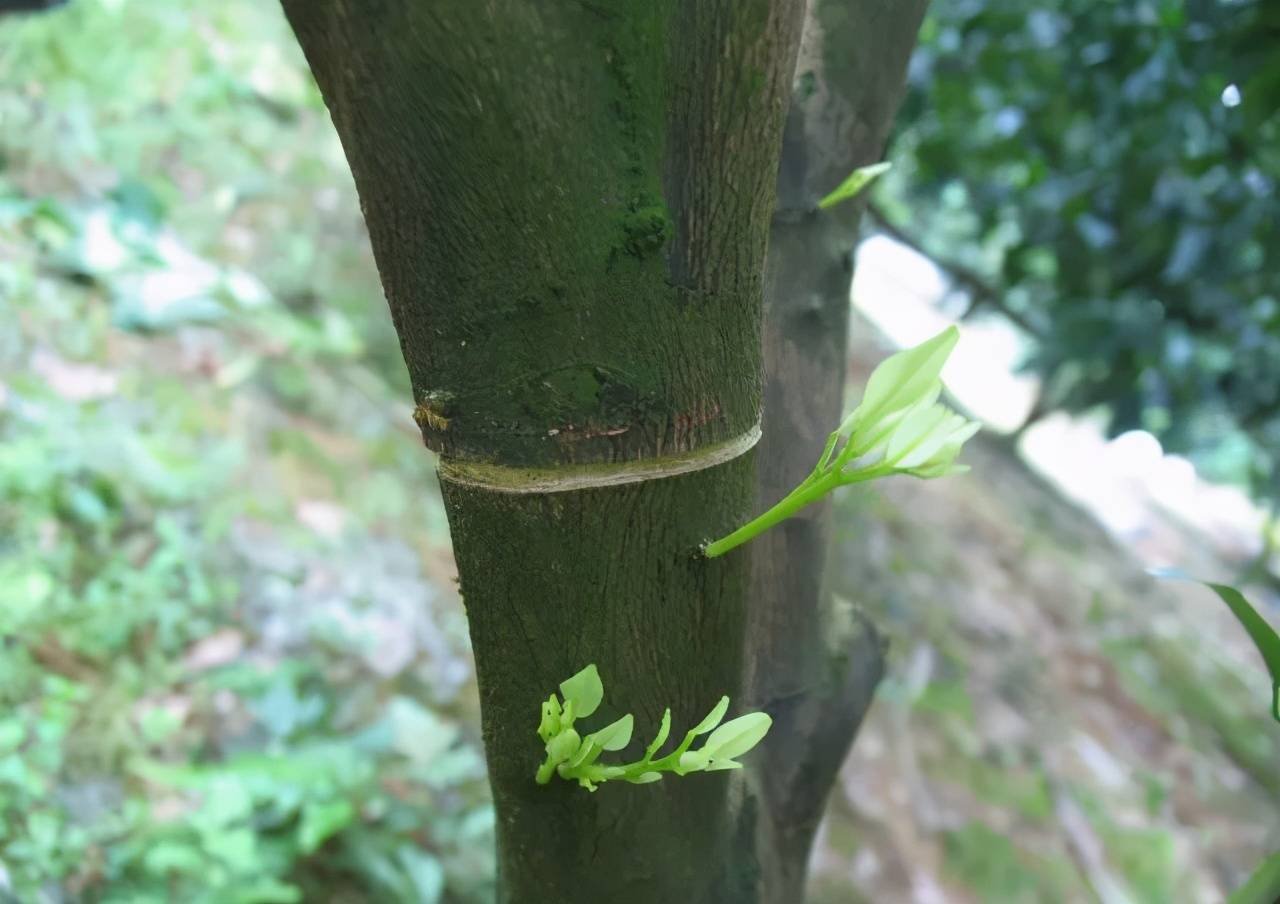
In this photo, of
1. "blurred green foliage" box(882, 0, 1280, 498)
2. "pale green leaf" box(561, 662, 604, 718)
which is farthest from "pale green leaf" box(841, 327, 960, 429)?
"blurred green foliage" box(882, 0, 1280, 498)

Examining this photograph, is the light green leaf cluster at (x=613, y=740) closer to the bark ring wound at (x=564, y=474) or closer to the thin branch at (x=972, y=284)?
the bark ring wound at (x=564, y=474)

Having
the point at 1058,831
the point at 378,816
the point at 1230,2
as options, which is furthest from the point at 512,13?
the point at 1058,831

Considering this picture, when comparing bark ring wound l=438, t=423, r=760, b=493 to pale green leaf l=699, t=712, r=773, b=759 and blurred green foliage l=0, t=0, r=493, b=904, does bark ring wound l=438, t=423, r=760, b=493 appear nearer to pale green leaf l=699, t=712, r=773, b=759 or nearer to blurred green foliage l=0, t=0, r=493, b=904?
pale green leaf l=699, t=712, r=773, b=759

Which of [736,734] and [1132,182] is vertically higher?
[1132,182]

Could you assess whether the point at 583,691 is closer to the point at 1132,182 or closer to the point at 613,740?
the point at 613,740

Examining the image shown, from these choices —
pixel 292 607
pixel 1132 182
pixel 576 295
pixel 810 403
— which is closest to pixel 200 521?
pixel 292 607

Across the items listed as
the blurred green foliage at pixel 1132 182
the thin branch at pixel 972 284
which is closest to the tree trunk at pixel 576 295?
the blurred green foliage at pixel 1132 182
